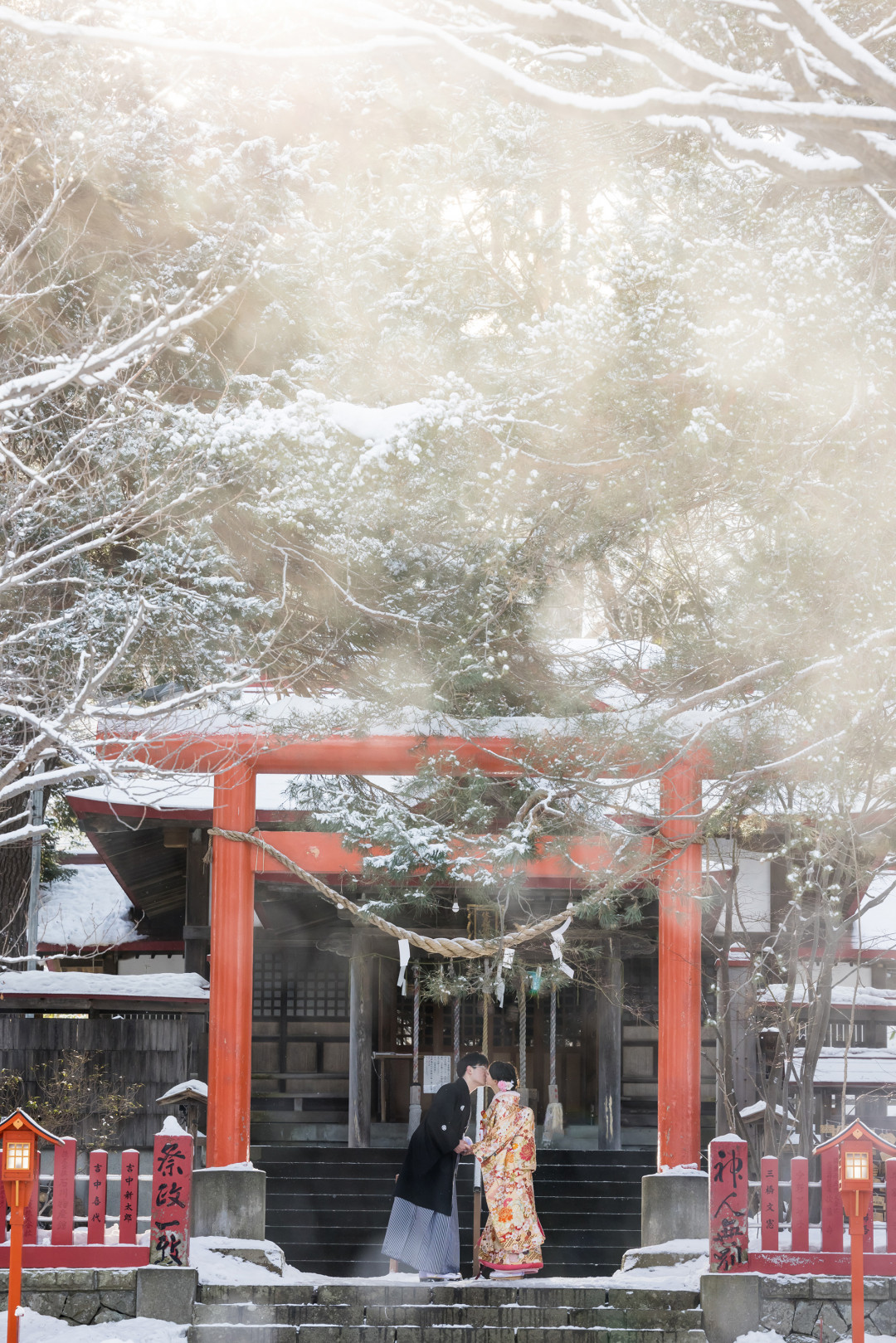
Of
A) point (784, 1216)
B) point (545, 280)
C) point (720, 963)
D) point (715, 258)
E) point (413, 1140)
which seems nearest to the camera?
point (715, 258)

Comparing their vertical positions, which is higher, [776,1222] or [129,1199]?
[129,1199]

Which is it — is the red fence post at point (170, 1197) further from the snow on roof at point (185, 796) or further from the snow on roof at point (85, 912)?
the snow on roof at point (85, 912)

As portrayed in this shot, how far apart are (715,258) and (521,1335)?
20.0 ft

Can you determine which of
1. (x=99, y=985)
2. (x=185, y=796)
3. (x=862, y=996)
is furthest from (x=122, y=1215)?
(x=862, y=996)

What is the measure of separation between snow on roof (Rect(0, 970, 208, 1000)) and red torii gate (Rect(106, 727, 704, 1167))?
384 centimetres

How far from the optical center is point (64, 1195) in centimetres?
752

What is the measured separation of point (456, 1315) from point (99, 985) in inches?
Answer: 255

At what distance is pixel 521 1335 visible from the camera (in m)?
7.40

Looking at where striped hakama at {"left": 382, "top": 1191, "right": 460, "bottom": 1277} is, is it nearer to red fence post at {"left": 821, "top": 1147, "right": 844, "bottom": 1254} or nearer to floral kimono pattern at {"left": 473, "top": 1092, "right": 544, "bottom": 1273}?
floral kimono pattern at {"left": 473, "top": 1092, "right": 544, "bottom": 1273}

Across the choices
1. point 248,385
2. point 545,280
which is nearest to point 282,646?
point 248,385

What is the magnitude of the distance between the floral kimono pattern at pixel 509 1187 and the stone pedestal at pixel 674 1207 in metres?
1.04

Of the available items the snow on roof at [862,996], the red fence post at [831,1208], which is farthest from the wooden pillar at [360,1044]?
the red fence post at [831,1208]

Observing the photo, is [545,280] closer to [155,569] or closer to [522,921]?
[155,569]

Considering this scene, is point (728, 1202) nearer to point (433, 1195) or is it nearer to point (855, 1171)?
point (855, 1171)
